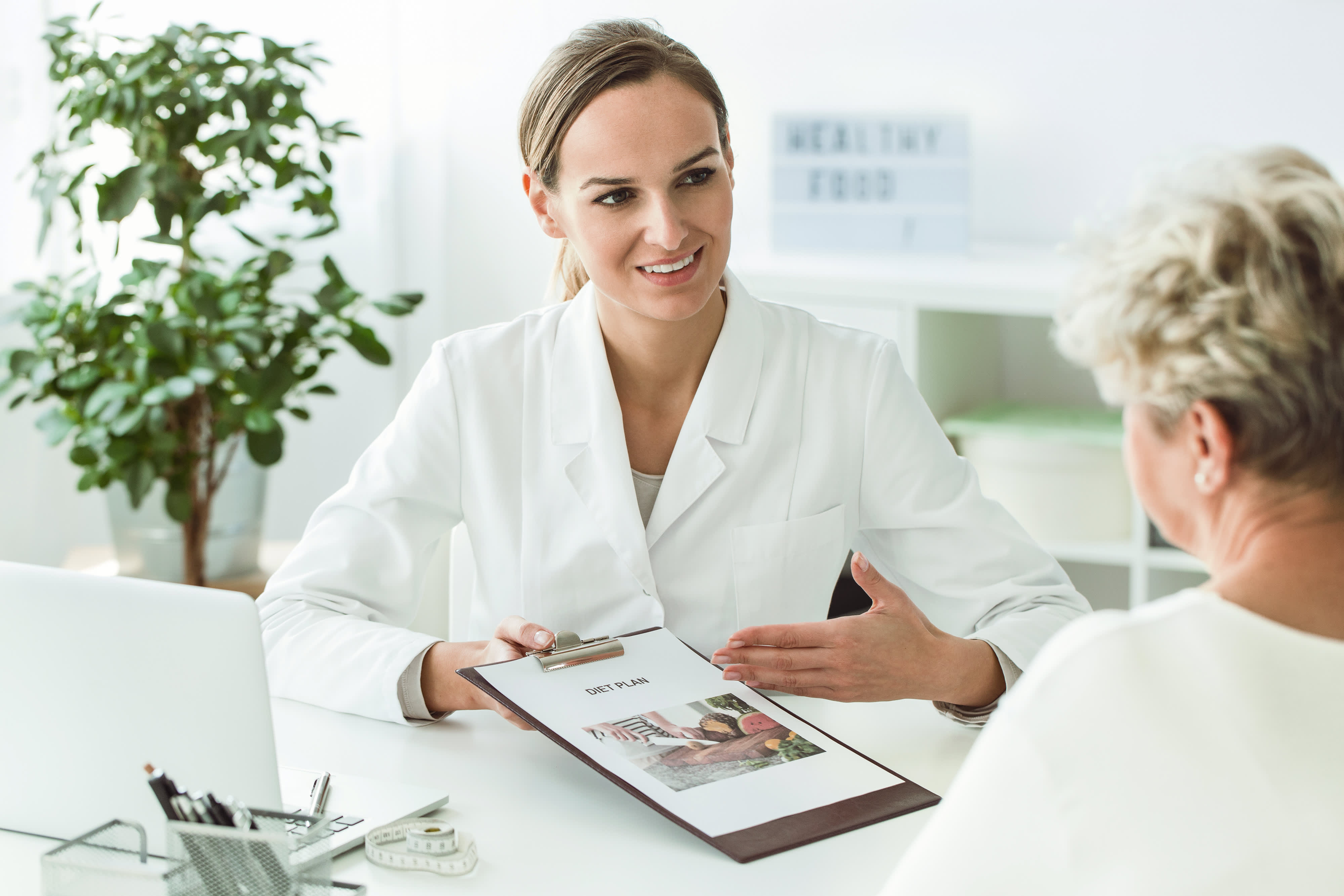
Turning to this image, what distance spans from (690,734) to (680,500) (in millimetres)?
455

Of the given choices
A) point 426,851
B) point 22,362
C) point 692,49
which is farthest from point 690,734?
point 692,49

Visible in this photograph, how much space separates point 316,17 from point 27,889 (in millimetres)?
2979

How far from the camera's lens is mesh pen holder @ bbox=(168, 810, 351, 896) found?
889 mm

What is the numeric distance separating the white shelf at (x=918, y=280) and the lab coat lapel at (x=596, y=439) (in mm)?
1013

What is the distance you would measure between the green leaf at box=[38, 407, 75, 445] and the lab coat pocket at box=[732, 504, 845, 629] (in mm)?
1867

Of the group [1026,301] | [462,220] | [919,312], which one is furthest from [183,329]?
[1026,301]

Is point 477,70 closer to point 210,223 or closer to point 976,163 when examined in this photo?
point 210,223

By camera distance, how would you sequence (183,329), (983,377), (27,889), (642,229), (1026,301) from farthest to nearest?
(983,377), (183,329), (1026,301), (642,229), (27,889)

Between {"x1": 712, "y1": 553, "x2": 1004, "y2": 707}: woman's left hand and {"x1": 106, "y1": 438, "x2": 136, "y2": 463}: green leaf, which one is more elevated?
{"x1": 712, "y1": 553, "x2": 1004, "y2": 707}: woman's left hand

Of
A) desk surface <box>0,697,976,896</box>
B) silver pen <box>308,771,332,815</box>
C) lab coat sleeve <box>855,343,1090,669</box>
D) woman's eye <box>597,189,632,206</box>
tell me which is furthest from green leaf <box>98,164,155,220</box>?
silver pen <box>308,771,332,815</box>

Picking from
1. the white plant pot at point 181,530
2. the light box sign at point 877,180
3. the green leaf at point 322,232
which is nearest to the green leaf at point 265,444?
the white plant pot at point 181,530

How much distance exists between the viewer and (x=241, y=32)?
8.91 feet

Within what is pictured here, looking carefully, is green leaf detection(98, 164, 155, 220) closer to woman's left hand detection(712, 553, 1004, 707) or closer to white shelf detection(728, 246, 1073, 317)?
white shelf detection(728, 246, 1073, 317)

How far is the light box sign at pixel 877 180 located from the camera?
114 inches
